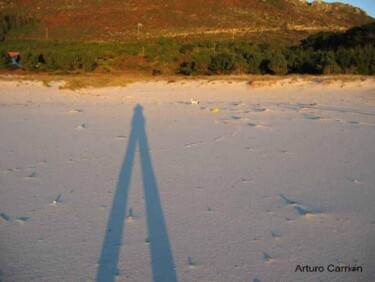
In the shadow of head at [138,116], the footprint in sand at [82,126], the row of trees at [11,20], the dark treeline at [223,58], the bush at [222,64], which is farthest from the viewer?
the row of trees at [11,20]

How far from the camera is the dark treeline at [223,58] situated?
17353mm

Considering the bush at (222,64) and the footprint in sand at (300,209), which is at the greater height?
the bush at (222,64)

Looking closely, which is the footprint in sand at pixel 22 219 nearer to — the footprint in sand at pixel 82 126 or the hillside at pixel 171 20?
the footprint in sand at pixel 82 126

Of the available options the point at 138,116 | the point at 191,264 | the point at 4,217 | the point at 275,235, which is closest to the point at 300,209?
the point at 275,235

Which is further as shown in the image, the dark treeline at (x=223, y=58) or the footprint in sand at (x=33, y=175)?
the dark treeline at (x=223, y=58)

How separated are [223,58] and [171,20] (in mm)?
26383

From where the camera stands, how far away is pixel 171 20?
1722 inches

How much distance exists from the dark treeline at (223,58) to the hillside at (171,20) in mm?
13336

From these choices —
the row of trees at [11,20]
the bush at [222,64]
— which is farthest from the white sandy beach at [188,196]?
the row of trees at [11,20]

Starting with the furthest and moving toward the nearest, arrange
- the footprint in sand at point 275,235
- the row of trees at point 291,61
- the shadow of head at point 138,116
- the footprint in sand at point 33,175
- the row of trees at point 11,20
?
1. the row of trees at point 11,20
2. the row of trees at point 291,61
3. the shadow of head at point 138,116
4. the footprint in sand at point 33,175
5. the footprint in sand at point 275,235

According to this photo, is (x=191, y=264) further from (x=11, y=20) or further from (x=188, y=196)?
(x=11, y=20)

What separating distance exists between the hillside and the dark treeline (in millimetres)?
13336

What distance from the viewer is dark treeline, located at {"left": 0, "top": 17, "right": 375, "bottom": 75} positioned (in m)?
17.4

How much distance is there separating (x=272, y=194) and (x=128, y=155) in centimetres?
264
